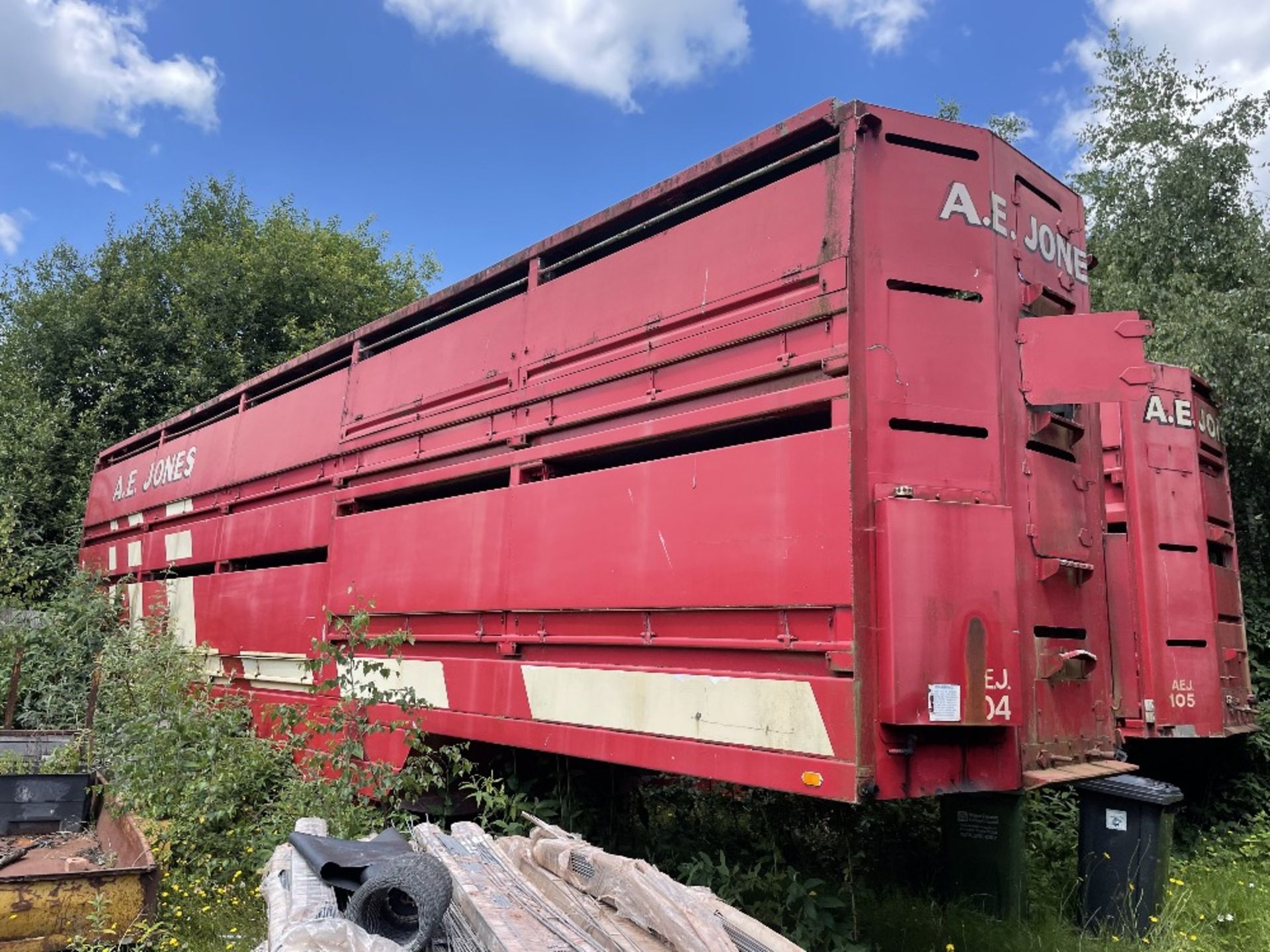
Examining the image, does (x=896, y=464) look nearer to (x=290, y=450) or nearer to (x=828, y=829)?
(x=828, y=829)

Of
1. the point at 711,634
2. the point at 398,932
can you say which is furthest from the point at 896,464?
the point at 398,932

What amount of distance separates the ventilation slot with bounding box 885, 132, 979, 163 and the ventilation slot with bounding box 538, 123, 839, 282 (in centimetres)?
22

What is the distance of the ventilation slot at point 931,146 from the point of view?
3574 millimetres

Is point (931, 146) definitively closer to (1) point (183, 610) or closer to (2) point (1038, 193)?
(2) point (1038, 193)

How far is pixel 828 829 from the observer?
4938 mm

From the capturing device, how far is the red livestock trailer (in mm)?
3203

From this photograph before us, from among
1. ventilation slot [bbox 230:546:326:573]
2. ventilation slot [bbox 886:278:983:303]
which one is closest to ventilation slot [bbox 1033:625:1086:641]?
ventilation slot [bbox 886:278:983:303]

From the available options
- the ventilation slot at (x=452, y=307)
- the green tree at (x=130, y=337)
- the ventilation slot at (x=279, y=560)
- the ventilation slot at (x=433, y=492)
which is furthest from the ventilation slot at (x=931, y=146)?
the green tree at (x=130, y=337)

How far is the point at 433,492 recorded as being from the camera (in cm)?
571

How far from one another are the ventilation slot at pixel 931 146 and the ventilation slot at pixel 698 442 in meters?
1.10

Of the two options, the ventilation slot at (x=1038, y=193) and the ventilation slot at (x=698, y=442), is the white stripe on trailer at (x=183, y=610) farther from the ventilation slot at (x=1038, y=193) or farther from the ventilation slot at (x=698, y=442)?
the ventilation slot at (x=1038, y=193)

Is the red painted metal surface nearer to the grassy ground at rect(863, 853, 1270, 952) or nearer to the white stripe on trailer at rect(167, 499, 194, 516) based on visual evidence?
the grassy ground at rect(863, 853, 1270, 952)

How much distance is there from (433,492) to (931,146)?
137 inches

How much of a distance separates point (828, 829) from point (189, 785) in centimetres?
355
